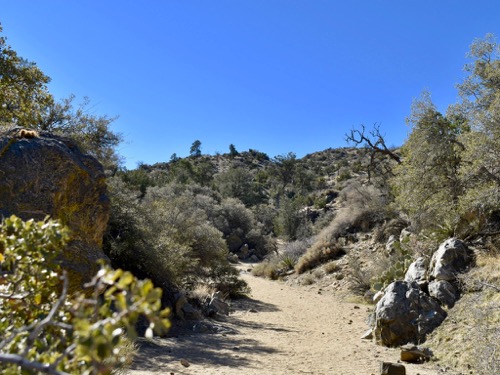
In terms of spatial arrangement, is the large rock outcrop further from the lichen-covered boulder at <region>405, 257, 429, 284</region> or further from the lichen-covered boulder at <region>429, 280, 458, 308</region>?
the lichen-covered boulder at <region>405, 257, 429, 284</region>

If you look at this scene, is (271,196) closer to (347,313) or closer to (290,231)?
(290,231)

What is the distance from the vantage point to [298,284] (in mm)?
20375

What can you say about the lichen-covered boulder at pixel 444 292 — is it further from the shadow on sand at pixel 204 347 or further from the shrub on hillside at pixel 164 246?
the shrub on hillside at pixel 164 246

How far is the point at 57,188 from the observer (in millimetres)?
6180

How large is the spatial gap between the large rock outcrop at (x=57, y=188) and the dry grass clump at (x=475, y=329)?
5529 mm

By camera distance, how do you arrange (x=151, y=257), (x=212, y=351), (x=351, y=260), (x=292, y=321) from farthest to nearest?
(x=351, y=260) → (x=292, y=321) → (x=151, y=257) → (x=212, y=351)

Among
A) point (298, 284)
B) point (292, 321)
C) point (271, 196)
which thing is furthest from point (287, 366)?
point (271, 196)

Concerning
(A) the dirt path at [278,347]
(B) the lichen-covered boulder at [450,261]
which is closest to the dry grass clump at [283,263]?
(A) the dirt path at [278,347]

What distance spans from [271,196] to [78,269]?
45.9 meters

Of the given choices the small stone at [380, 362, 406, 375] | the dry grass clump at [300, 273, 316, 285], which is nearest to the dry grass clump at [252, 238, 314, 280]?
the dry grass clump at [300, 273, 316, 285]

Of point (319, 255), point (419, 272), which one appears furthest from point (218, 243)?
point (419, 272)

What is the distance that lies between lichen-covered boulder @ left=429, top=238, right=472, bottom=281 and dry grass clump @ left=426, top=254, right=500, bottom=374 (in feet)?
1.09

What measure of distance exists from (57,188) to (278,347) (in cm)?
548

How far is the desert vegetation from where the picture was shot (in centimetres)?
157
